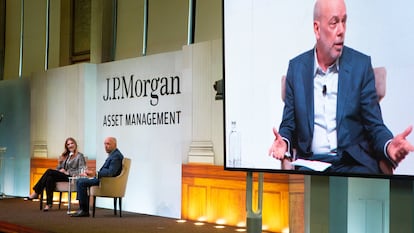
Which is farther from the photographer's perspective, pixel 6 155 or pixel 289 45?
pixel 6 155

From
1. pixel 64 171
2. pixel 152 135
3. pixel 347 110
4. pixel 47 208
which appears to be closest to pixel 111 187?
pixel 152 135

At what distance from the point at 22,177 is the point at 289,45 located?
8642 mm

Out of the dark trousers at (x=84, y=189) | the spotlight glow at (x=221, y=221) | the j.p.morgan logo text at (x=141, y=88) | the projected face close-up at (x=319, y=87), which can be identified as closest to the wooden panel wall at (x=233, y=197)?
the spotlight glow at (x=221, y=221)

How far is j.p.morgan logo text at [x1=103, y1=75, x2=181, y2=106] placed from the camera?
9359 mm

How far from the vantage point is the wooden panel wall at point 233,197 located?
7.57 meters

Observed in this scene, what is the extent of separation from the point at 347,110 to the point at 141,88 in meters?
5.16

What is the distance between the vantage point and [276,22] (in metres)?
5.79

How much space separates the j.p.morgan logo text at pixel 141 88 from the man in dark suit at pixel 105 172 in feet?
3.08

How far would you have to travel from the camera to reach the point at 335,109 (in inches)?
208

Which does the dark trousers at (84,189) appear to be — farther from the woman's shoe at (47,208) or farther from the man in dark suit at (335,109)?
the man in dark suit at (335,109)

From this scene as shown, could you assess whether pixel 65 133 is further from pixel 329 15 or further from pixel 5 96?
pixel 329 15

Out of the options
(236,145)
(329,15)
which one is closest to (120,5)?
(236,145)

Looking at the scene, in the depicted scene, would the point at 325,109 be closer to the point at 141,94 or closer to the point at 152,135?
the point at 152,135

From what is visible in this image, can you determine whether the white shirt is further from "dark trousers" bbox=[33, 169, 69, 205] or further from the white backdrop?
"dark trousers" bbox=[33, 169, 69, 205]
